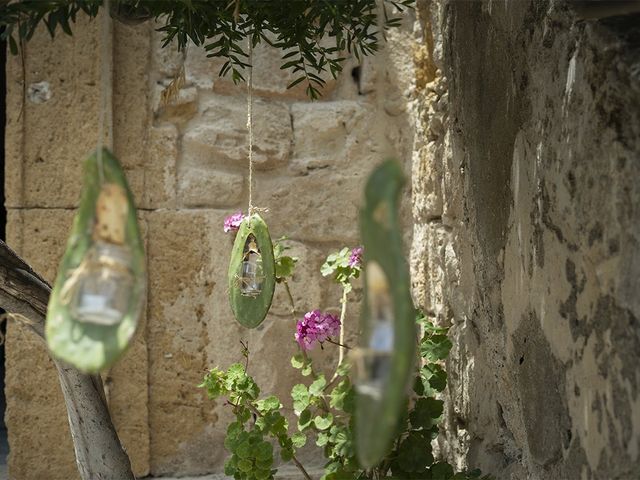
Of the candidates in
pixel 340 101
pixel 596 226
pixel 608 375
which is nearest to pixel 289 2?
pixel 596 226

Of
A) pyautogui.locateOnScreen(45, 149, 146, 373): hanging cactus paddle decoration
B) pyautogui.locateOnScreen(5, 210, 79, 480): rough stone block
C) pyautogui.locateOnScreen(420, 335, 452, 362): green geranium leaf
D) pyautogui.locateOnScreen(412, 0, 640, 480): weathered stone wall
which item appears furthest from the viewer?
pyautogui.locateOnScreen(5, 210, 79, 480): rough stone block

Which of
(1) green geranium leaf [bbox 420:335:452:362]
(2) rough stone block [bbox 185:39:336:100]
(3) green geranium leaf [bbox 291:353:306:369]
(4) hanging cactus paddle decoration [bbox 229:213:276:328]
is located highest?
(2) rough stone block [bbox 185:39:336:100]

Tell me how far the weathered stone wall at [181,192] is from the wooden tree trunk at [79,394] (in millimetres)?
608

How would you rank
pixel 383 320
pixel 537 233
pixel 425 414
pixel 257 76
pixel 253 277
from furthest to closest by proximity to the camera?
pixel 257 76
pixel 425 414
pixel 253 277
pixel 537 233
pixel 383 320

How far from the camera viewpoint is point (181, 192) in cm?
270

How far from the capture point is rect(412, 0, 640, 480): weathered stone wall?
4.31ft

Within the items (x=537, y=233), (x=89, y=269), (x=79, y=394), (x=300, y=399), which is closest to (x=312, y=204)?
(x=300, y=399)

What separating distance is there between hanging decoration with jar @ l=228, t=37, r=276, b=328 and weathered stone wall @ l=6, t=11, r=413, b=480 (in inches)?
28.8

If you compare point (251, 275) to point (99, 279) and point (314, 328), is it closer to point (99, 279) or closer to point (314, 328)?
point (314, 328)

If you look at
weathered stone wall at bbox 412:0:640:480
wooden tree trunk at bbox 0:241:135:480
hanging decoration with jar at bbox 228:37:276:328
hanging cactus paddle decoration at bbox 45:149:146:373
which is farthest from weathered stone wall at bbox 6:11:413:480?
hanging cactus paddle decoration at bbox 45:149:146:373

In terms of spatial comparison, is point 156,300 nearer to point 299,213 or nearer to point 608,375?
point 299,213

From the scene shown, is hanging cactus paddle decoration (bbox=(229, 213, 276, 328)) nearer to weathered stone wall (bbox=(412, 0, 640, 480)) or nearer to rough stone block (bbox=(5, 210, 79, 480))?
weathered stone wall (bbox=(412, 0, 640, 480))

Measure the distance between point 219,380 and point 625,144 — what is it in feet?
4.18

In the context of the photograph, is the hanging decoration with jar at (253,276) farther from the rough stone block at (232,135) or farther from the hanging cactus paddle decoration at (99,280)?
the hanging cactus paddle decoration at (99,280)
